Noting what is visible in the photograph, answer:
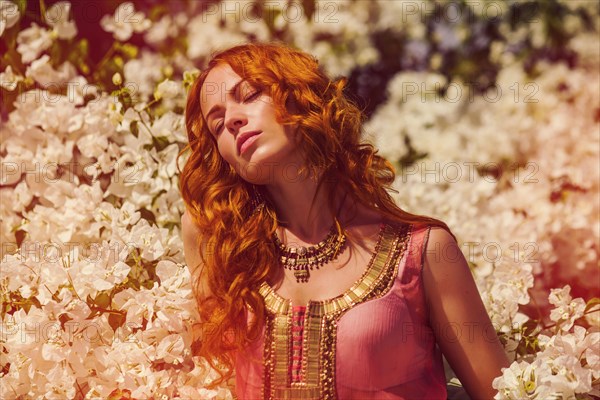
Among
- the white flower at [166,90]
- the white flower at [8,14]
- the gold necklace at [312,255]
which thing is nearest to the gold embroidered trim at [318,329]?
the gold necklace at [312,255]

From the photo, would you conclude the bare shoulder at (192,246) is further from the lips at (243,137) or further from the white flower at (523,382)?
the white flower at (523,382)

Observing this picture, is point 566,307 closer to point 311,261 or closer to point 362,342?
point 362,342

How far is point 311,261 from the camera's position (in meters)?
2.76

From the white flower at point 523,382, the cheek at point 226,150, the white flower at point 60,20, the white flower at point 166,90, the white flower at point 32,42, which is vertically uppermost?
the white flower at point 60,20

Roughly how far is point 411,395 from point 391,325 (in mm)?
240

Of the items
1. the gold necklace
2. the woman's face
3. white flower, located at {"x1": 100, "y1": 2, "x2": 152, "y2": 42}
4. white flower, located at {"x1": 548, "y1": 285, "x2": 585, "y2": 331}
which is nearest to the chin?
the woman's face

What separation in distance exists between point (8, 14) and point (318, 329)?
2006mm

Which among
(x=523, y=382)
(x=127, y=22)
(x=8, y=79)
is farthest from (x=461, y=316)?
(x=8, y=79)

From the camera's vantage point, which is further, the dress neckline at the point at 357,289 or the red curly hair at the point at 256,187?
the red curly hair at the point at 256,187

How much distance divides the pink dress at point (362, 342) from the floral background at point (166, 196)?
26 cm

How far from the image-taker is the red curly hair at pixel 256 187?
9.09ft

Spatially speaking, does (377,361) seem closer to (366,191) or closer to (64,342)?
(366,191)

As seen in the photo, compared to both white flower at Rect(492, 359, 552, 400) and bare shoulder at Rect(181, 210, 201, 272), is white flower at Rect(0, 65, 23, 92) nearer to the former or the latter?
bare shoulder at Rect(181, 210, 201, 272)

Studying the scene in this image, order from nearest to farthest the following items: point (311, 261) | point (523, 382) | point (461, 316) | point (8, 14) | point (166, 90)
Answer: point (523, 382) < point (461, 316) < point (311, 261) < point (166, 90) < point (8, 14)
